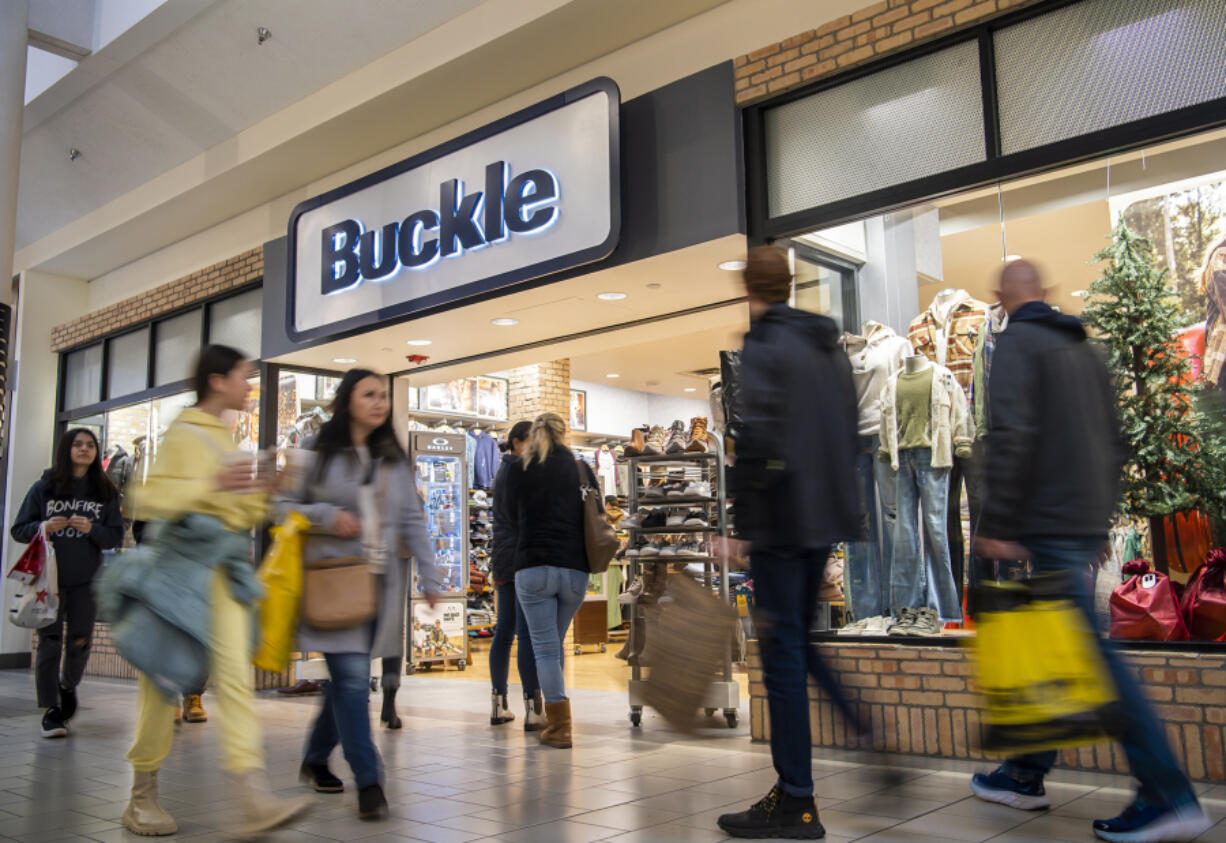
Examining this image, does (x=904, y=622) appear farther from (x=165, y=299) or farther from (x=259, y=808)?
(x=165, y=299)

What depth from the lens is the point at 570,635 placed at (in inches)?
438

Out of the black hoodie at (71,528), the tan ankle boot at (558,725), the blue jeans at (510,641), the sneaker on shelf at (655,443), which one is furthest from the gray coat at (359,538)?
the black hoodie at (71,528)

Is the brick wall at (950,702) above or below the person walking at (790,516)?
below

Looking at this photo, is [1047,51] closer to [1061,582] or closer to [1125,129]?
[1125,129]

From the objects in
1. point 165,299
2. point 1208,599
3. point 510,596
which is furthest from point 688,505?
point 165,299

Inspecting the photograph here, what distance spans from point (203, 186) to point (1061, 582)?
8.18m

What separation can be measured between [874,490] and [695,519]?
1172mm

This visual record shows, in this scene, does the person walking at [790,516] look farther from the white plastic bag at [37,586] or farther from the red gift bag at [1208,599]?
the white plastic bag at [37,586]

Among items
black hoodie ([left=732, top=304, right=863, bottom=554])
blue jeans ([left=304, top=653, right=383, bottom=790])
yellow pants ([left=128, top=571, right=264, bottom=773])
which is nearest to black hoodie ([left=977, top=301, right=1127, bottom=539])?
black hoodie ([left=732, top=304, right=863, bottom=554])

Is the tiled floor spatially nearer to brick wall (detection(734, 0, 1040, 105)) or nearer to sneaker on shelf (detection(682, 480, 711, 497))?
sneaker on shelf (detection(682, 480, 711, 497))

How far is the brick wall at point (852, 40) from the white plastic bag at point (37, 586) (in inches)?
184

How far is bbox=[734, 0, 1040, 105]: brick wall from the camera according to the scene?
4.66 meters

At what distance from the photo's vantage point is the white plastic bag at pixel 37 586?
5.59 meters

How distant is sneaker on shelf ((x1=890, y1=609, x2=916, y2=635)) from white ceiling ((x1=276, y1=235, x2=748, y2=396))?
1.92 meters
